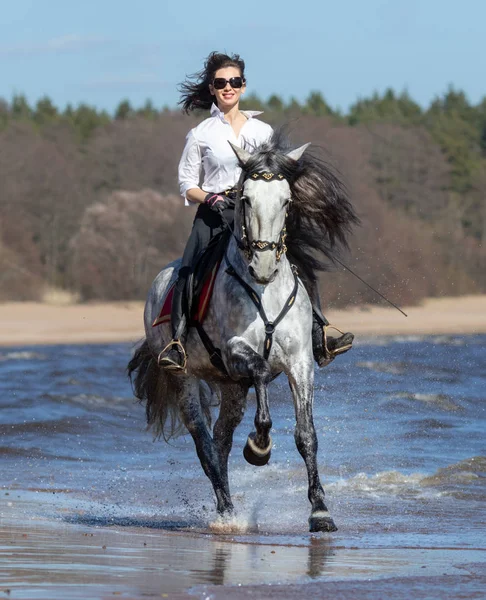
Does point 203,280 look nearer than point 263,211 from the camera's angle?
No

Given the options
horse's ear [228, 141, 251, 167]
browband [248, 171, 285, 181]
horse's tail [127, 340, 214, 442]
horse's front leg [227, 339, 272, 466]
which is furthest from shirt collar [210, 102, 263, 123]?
horse's tail [127, 340, 214, 442]

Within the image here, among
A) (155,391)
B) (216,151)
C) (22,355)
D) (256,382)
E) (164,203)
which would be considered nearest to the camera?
(256,382)

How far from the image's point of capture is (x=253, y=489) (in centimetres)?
1094

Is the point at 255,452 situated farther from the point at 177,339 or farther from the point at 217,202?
the point at 217,202

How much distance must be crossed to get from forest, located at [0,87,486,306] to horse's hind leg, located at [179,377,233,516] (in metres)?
19.3

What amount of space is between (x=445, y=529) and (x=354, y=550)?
1.44 m

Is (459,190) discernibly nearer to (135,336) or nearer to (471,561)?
(135,336)

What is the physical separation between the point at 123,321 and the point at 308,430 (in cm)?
3513

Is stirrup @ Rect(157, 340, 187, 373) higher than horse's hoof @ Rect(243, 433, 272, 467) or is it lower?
higher

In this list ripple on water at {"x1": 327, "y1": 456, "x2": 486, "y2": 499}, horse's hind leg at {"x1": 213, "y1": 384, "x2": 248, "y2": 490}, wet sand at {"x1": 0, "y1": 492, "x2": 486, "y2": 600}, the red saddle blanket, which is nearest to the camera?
wet sand at {"x1": 0, "y1": 492, "x2": 486, "y2": 600}

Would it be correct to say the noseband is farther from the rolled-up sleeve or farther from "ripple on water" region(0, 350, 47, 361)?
"ripple on water" region(0, 350, 47, 361)

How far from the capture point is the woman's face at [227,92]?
8.61m

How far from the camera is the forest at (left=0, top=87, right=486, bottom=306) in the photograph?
4716 cm

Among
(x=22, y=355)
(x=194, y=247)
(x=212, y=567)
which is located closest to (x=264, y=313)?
(x=194, y=247)
